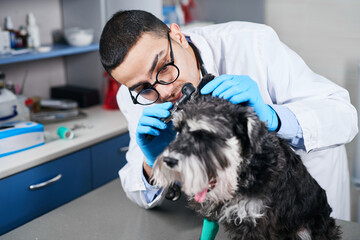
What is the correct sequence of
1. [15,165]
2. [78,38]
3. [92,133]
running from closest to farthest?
[15,165], [92,133], [78,38]

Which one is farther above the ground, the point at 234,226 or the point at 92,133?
the point at 234,226

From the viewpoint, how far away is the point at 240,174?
1.06 meters

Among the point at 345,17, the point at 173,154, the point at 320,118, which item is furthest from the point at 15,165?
the point at 345,17

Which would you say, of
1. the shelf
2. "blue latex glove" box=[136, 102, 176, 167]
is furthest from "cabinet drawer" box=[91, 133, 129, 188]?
"blue latex glove" box=[136, 102, 176, 167]

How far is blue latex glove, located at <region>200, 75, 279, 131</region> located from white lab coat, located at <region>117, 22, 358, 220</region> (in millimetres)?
179

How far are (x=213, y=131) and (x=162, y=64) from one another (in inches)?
18.6

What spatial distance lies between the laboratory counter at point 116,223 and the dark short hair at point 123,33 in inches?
21.5

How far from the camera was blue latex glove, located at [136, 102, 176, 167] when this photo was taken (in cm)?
127

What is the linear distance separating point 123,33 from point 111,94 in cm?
161

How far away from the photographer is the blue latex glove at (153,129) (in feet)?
4.17

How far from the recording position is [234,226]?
3.69 feet

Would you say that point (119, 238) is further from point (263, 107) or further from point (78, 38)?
point (78, 38)

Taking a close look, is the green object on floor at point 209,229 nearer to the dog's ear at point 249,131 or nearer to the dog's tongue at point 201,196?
the dog's tongue at point 201,196

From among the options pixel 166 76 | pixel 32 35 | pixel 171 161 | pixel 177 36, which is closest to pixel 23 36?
pixel 32 35
